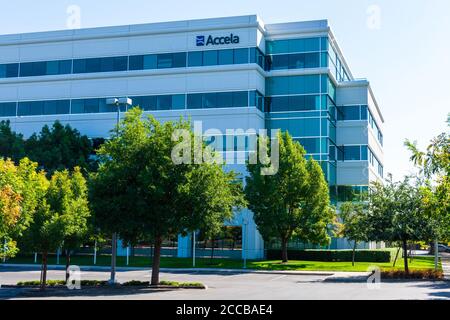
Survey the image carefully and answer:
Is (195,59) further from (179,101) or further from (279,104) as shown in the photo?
(279,104)

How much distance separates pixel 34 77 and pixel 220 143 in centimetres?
1989

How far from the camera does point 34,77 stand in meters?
55.9

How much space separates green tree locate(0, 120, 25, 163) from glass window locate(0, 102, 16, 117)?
6.64 meters

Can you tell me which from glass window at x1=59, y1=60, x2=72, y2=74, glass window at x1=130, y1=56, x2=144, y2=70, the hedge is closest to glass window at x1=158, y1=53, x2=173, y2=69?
glass window at x1=130, y1=56, x2=144, y2=70

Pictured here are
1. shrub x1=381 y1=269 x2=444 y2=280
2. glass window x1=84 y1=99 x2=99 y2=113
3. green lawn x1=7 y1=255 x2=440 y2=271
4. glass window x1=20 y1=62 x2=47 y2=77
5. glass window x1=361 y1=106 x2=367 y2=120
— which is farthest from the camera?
glass window x1=361 y1=106 x2=367 y2=120

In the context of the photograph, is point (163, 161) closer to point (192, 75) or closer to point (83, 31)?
point (192, 75)

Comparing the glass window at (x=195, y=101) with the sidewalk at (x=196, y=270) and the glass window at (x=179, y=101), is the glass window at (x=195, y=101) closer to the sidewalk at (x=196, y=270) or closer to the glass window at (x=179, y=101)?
the glass window at (x=179, y=101)

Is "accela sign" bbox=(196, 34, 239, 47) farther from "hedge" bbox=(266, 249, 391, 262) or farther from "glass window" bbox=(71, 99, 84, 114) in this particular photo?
"hedge" bbox=(266, 249, 391, 262)

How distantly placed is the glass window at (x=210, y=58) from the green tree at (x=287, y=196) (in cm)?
1184

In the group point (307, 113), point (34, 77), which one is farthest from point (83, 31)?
point (307, 113)

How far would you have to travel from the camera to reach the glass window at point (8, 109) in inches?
2223

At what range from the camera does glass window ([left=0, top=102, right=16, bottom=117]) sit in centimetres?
5647

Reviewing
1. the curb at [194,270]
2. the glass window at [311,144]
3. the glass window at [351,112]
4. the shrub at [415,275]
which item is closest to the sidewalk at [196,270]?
the curb at [194,270]

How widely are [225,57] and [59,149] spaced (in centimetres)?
1641
